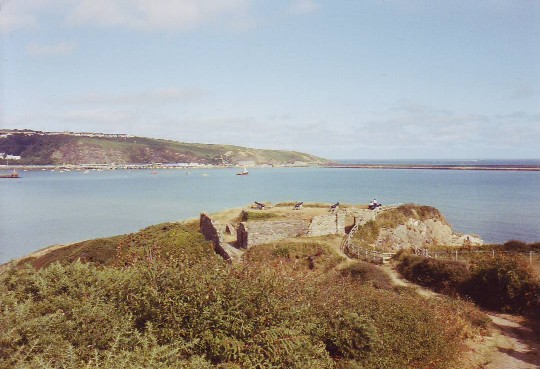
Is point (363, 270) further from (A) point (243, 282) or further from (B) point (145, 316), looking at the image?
(B) point (145, 316)

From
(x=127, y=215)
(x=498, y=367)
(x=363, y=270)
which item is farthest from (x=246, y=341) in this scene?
(x=127, y=215)

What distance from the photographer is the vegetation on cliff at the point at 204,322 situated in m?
8.57

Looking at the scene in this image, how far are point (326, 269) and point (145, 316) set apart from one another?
54.4 ft

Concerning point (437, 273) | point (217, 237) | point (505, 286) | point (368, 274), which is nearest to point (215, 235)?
point (217, 237)

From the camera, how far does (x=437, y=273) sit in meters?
22.1

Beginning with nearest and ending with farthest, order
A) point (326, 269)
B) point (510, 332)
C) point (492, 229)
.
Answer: point (510, 332) < point (326, 269) < point (492, 229)

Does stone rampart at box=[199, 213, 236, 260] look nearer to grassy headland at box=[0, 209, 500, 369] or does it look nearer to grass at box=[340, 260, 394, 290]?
grass at box=[340, 260, 394, 290]

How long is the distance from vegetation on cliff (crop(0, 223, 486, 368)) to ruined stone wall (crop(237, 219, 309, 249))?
15.3 m

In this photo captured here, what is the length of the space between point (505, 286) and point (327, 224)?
14977 mm

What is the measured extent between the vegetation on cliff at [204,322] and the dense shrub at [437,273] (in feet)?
27.4

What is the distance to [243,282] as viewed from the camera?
33.1 feet

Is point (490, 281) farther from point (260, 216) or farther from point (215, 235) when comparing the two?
point (260, 216)

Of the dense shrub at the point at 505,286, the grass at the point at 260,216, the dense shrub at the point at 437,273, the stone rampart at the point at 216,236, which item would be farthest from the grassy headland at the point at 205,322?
the grass at the point at 260,216

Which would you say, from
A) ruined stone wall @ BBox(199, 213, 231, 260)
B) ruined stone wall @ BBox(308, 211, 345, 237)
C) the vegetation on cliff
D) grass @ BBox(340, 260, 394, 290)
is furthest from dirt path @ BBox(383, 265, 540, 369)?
ruined stone wall @ BBox(308, 211, 345, 237)
